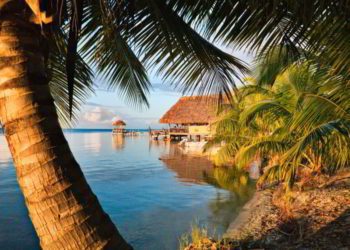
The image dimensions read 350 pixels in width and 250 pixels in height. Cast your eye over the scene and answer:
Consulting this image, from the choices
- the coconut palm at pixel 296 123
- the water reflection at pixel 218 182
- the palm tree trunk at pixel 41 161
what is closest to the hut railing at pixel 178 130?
the water reflection at pixel 218 182

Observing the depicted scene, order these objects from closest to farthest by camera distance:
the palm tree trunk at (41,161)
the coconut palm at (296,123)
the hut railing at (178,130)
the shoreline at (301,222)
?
the palm tree trunk at (41,161) → the coconut palm at (296,123) → the shoreline at (301,222) → the hut railing at (178,130)

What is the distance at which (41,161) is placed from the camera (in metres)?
1.62

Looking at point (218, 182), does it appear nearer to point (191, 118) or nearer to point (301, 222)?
point (301, 222)

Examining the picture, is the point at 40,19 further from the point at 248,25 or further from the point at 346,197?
the point at 346,197

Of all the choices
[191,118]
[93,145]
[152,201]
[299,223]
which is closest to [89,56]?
[299,223]

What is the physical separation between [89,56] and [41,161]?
2305 millimetres

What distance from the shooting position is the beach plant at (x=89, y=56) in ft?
5.37

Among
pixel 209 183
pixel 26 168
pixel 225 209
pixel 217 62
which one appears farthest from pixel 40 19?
pixel 209 183

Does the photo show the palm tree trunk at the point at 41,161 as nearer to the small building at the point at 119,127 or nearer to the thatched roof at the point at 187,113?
the thatched roof at the point at 187,113

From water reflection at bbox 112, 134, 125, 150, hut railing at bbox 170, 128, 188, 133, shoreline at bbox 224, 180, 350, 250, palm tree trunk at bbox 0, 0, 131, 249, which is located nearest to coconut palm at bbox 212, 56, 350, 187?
shoreline at bbox 224, 180, 350, 250

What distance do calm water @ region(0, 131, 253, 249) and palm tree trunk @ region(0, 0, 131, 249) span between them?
5136 millimetres

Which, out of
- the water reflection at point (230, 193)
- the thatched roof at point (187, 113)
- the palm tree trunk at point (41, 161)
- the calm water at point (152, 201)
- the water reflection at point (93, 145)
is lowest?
the calm water at point (152, 201)

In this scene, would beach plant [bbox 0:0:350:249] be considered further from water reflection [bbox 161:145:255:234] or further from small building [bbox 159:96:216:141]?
small building [bbox 159:96:216:141]

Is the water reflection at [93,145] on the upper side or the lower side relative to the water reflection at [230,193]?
upper
